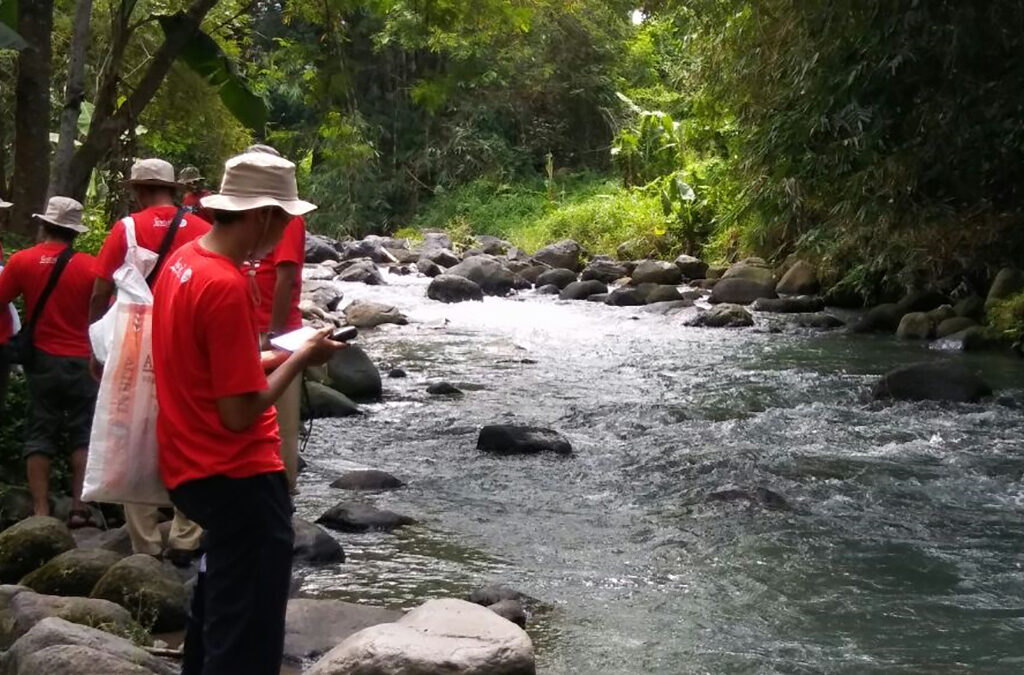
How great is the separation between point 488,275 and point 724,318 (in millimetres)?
6573

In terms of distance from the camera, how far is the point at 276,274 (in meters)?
5.62

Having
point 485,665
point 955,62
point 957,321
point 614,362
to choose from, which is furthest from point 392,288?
point 485,665

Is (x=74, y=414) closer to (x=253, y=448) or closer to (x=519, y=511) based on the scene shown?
(x=519, y=511)

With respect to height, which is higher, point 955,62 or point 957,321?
point 955,62

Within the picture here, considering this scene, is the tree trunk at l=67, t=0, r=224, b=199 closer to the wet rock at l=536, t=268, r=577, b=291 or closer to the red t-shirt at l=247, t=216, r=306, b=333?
the red t-shirt at l=247, t=216, r=306, b=333

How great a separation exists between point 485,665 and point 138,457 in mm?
1736

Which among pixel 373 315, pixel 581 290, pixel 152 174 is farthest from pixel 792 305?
pixel 152 174

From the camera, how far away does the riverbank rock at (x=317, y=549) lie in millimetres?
6602

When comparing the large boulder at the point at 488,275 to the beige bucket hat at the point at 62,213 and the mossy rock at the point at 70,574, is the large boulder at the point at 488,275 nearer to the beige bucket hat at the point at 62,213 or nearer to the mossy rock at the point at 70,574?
the beige bucket hat at the point at 62,213

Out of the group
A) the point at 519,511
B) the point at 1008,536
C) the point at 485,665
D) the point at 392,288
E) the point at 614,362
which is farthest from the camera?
the point at 392,288

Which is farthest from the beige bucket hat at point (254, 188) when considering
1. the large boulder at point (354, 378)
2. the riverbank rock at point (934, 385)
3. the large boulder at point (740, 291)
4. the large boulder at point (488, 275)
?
the large boulder at point (488, 275)

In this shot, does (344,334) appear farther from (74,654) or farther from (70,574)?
(70,574)

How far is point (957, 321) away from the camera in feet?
51.4

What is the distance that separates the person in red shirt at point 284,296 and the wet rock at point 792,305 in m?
14.0
